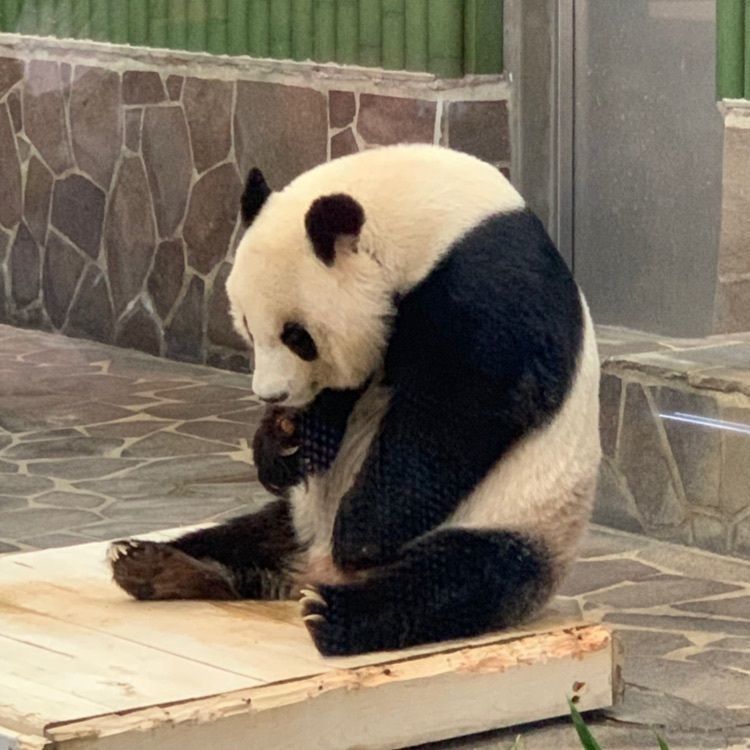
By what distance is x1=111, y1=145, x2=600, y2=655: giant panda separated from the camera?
370cm

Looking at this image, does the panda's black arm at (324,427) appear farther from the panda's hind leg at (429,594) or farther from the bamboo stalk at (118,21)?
the bamboo stalk at (118,21)

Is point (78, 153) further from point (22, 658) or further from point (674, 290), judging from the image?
point (22, 658)

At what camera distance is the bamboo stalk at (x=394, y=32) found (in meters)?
7.48

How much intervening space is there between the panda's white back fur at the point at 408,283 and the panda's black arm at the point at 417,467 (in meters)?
0.05

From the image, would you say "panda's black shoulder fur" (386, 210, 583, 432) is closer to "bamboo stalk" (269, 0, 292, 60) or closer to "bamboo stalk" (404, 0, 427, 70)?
"bamboo stalk" (404, 0, 427, 70)

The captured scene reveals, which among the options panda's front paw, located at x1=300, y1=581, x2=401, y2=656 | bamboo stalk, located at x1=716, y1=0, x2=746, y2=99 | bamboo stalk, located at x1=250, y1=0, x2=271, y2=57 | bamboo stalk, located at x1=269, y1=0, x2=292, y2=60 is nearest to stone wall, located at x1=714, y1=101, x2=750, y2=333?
bamboo stalk, located at x1=716, y1=0, x2=746, y2=99

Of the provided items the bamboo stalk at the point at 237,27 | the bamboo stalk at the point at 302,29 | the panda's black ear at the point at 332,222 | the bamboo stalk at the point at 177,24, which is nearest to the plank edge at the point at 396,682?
the panda's black ear at the point at 332,222

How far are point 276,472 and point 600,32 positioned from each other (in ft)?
12.8

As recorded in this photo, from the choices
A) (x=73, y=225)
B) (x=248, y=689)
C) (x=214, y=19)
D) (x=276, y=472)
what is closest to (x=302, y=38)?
(x=214, y=19)

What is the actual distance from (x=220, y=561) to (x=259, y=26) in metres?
4.25

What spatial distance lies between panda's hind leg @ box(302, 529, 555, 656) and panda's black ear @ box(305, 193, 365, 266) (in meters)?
0.57

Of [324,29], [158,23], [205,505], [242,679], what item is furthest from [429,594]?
[158,23]

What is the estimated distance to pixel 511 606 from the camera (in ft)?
12.7

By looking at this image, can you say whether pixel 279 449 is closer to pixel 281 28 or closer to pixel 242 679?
pixel 242 679
